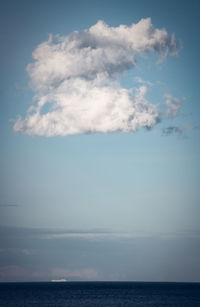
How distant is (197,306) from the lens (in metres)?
128

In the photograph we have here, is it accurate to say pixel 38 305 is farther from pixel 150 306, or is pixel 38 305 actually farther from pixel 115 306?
pixel 150 306

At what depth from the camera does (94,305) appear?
12619 centimetres

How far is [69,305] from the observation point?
126062 millimetres

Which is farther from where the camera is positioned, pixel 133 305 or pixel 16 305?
pixel 133 305

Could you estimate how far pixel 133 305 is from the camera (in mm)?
130500

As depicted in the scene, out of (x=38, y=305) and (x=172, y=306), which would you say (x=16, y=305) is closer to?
(x=38, y=305)

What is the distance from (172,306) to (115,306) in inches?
791

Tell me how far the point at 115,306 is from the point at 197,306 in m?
28.5

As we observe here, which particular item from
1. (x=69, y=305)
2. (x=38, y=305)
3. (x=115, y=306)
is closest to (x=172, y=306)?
(x=115, y=306)

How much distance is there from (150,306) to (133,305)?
234 inches

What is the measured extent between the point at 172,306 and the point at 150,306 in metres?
7.50

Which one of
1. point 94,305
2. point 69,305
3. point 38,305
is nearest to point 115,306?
point 94,305

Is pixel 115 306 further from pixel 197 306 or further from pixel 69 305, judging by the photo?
pixel 197 306

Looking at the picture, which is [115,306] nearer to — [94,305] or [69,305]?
[94,305]
